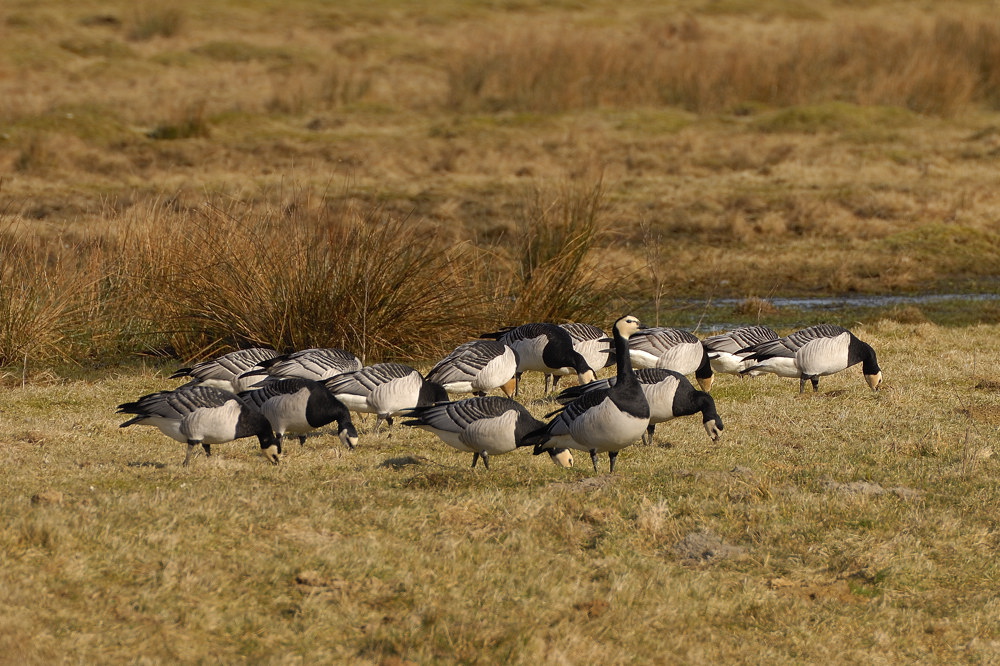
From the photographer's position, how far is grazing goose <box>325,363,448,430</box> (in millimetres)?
11328

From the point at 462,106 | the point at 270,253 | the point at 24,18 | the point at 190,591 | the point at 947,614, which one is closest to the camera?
the point at 190,591

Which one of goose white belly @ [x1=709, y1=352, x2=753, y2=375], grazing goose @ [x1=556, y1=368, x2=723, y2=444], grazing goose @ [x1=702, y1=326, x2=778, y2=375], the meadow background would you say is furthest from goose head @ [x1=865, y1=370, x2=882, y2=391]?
grazing goose @ [x1=556, y1=368, x2=723, y2=444]

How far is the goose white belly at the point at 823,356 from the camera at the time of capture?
13492 millimetres

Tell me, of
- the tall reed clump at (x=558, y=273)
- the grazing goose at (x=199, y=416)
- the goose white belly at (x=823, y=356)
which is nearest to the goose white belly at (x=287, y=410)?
the grazing goose at (x=199, y=416)

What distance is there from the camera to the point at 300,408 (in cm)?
1051

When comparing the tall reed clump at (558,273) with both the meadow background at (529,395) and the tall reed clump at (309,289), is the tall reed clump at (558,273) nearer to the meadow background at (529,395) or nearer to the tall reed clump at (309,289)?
the meadow background at (529,395)

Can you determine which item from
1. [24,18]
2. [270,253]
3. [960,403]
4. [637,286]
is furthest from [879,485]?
[24,18]

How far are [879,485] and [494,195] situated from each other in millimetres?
20236

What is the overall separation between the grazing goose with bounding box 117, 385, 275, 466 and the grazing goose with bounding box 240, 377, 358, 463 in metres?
0.32

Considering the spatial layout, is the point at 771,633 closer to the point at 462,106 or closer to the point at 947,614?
the point at 947,614

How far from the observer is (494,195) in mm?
29234

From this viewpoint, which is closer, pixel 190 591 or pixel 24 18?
pixel 190 591

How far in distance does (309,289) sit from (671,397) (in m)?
5.99

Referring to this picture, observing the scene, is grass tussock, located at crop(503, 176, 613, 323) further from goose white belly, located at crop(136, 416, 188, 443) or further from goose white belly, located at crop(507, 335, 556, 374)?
Result: goose white belly, located at crop(136, 416, 188, 443)
